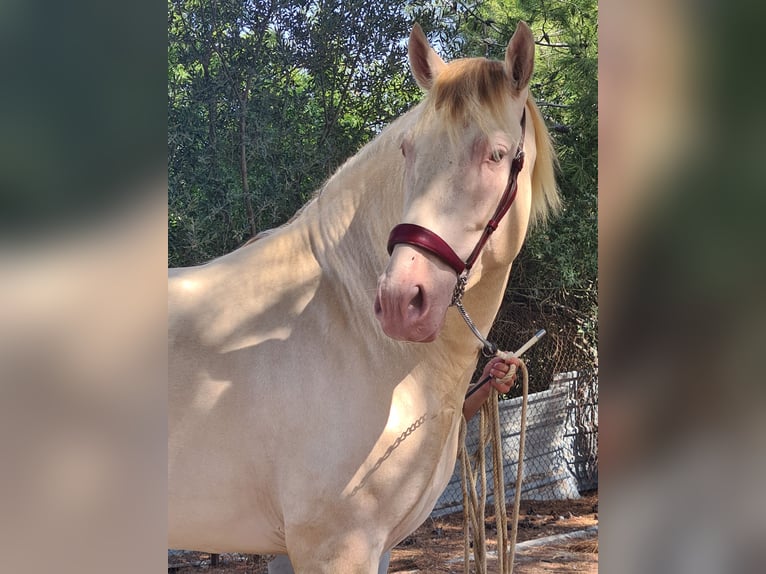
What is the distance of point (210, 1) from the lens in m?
4.60

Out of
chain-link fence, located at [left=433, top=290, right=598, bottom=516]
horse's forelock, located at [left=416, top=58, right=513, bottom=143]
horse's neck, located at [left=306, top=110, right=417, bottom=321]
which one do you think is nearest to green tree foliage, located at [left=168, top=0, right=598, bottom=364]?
chain-link fence, located at [left=433, top=290, right=598, bottom=516]

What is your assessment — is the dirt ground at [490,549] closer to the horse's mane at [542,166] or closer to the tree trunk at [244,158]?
the tree trunk at [244,158]

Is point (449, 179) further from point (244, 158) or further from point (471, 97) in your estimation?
point (244, 158)

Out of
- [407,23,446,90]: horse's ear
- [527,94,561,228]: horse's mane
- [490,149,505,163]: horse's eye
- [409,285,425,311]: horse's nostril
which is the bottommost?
[409,285,425,311]: horse's nostril

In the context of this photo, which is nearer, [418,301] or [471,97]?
[418,301]

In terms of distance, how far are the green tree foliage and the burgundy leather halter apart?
2968 mm

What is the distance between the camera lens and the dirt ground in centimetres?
452

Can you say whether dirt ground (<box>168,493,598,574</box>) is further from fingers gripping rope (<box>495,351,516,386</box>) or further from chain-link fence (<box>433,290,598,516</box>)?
fingers gripping rope (<box>495,351,516,386</box>)

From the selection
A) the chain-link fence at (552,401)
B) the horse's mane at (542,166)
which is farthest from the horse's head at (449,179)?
the chain-link fence at (552,401)

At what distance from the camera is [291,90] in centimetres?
465

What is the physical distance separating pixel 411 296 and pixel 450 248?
5.7 inches

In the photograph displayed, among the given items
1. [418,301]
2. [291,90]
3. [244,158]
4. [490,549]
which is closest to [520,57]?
[418,301]
